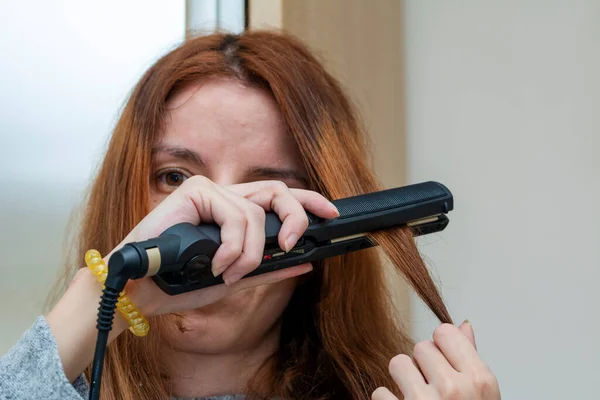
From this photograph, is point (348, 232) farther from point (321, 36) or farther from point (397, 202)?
point (321, 36)

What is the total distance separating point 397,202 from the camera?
2.28 feet

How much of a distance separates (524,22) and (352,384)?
28.8 inches

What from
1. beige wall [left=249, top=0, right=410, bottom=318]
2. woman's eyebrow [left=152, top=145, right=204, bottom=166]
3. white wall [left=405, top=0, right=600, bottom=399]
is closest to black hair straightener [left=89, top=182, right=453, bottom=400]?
woman's eyebrow [left=152, top=145, right=204, bottom=166]

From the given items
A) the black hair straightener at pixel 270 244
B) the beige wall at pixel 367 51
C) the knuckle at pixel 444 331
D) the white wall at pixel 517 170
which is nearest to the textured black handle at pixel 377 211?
the black hair straightener at pixel 270 244

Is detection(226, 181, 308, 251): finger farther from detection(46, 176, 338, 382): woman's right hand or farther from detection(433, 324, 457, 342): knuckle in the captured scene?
detection(433, 324, 457, 342): knuckle

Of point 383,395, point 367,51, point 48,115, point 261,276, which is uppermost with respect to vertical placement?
point 367,51

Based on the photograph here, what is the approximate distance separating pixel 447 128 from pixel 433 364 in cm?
75

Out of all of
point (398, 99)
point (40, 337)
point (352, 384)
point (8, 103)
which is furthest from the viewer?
point (398, 99)

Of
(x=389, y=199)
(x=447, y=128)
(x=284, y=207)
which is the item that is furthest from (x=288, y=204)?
(x=447, y=128)

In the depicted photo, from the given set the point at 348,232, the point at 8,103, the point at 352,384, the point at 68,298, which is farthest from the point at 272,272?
the point at 8,103

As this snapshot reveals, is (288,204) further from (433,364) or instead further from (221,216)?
(433,364)

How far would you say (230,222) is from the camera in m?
0.59

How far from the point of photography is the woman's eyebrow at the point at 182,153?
2.72 feet

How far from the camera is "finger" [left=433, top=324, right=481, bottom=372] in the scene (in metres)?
0.64
